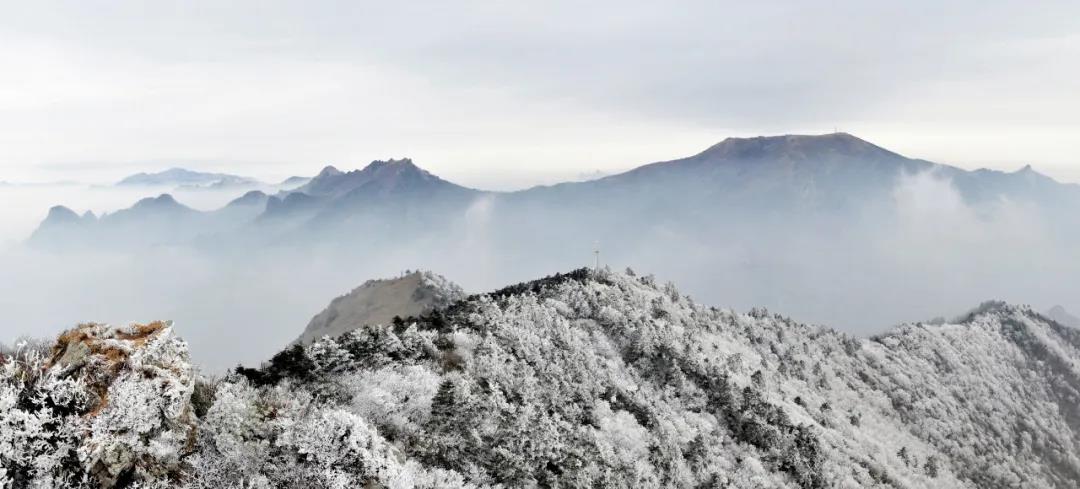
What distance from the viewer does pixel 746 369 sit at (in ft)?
308

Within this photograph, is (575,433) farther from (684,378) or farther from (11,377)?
(11,377)

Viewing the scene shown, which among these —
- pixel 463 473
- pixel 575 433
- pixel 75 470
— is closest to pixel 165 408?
pixel 75 470

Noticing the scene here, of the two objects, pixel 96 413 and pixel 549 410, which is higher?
pixel 96 413

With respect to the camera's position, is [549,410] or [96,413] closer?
[96,413]

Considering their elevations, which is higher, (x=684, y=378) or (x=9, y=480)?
(x=9, y=480)

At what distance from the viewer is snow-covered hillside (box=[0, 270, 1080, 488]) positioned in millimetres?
30281

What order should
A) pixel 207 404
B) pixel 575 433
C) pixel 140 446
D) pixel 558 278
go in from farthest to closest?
pixel 558 278 → pixel 575 433 → pixel 207 404 → pixel 140 446

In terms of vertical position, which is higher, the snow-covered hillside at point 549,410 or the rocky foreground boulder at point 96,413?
the rocky foreground boulder at point 96,413

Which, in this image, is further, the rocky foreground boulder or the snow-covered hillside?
the snow-covered hillside

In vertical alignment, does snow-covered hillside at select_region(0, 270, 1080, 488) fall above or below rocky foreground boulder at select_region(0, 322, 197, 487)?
below

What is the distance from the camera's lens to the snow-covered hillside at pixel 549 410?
30.3 meters

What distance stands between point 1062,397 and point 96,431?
A: 236 metres

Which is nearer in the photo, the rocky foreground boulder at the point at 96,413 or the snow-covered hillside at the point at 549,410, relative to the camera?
the rocky foreground boulder at the point at 96,413

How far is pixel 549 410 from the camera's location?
55.4 meters
